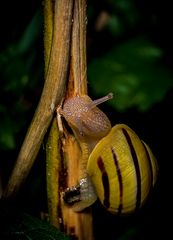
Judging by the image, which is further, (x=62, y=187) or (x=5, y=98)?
(x=5, y=98)

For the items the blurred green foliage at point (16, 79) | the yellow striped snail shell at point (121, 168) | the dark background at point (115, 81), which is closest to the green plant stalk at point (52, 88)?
the yellow striped snail shell at point (121, 168)

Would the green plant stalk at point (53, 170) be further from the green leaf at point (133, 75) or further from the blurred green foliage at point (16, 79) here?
the green leaf at point (133, 75)

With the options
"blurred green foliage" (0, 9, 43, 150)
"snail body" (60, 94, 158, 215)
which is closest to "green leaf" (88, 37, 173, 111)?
"blurred green foliage" (0, 9, 43, 150)

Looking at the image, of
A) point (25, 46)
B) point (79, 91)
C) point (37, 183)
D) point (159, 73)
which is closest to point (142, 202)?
point (79, 91)

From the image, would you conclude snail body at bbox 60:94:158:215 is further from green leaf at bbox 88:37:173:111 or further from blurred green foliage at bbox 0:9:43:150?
green leaf at bbox 88:37:173:111

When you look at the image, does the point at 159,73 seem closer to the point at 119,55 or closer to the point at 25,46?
the point at 119,55
